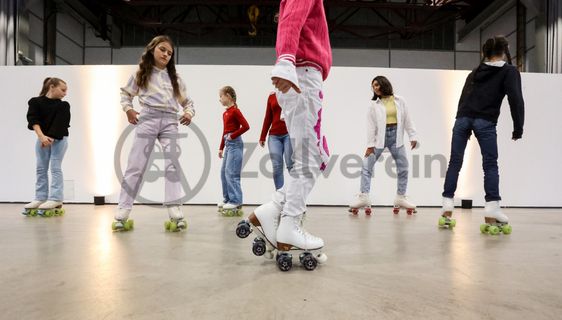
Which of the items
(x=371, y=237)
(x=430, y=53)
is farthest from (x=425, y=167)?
(x=430, y=53)

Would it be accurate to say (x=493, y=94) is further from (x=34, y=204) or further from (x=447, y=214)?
(x=34, y=204)

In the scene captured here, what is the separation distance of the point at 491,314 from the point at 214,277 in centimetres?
86

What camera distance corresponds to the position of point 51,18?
8320 millimetres

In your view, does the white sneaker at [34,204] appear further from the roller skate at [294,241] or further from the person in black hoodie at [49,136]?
the roller skate at [294,241]

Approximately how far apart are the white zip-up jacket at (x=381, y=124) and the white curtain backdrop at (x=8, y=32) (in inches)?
241

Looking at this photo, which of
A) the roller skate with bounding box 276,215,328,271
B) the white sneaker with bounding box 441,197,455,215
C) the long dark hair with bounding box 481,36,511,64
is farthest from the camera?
the white sneaker with bounding box 441,197,455,215

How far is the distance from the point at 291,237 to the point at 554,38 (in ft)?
24.9

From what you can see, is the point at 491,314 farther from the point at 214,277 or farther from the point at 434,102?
the point at 434,102

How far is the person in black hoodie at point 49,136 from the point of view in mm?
3447

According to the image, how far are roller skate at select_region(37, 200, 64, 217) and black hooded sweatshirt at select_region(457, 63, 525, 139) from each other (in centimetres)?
365

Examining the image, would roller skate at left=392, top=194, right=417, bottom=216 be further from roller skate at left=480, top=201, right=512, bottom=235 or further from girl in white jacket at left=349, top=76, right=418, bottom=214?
roller skate at left=480, top=201, right=512, bottom=235

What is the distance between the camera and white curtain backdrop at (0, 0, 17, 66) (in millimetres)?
6113

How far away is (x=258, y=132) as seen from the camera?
489 centimetres

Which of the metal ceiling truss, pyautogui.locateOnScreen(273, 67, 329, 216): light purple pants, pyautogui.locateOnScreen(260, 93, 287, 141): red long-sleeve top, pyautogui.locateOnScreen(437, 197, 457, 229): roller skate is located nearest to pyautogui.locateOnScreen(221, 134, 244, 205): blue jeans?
pyautogui.locateOnScreen(260, 93, 287, 141): red long-sleeve top
